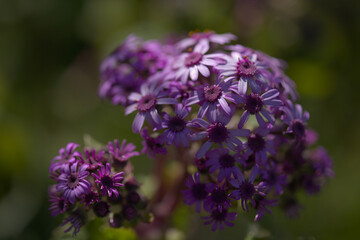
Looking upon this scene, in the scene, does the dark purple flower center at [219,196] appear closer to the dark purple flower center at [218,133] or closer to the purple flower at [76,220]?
the dark purple flower center at [218,133]

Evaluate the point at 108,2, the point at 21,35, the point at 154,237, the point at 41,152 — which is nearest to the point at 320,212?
the point at 154,237

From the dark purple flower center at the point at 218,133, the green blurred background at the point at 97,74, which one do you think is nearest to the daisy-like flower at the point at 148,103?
the dark purple flower center at the point at 218,133

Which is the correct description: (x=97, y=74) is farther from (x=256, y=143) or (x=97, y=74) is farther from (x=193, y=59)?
(x=256, y=143)

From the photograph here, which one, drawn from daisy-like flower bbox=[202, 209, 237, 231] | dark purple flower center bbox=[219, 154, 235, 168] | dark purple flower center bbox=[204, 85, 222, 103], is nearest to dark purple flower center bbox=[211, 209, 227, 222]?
daisy-like flower bbox=[202, 209, 237, 231]

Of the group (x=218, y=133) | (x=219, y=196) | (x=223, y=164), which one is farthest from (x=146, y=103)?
(x=219, y=196)

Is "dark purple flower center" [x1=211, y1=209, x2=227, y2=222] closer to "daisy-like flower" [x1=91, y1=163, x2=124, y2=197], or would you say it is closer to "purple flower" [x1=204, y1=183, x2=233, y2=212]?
"purple flower" [x1=204, y1=183, x2=233, y2=212]

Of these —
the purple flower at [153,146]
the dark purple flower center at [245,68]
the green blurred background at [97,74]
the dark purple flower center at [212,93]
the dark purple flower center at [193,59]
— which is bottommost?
the green blurred background at [97,74]
